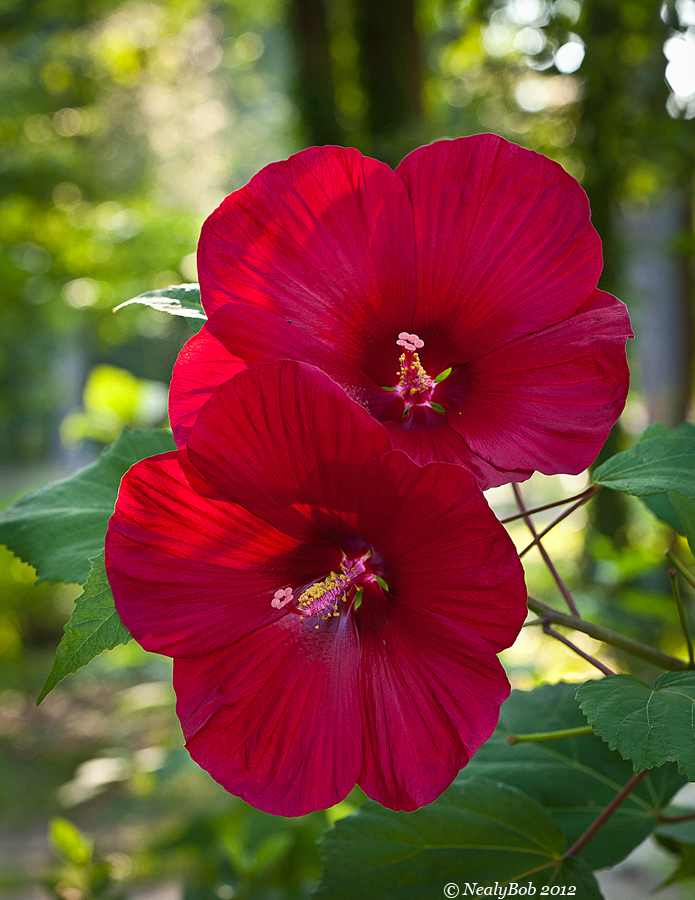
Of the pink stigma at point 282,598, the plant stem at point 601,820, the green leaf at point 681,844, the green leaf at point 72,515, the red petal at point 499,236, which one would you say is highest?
the red petal at point 499,236

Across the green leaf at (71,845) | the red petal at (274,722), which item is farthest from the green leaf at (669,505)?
the green leaf at (71,845)

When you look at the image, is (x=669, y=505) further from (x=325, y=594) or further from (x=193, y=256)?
(x=193, y=256)

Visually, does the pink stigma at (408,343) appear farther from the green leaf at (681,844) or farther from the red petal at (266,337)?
the green leaf at (681,844)

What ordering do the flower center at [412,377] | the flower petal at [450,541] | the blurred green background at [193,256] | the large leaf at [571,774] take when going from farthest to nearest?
the blurred green background at [193,256] < the large leaf at [571,774] < the flower center at [412,377] < the flower petal at [450,541]

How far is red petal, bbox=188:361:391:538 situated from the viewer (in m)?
0.43

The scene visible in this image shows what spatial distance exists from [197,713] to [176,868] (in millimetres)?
3573

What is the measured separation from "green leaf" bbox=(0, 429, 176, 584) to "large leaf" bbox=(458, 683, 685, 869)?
49 cm

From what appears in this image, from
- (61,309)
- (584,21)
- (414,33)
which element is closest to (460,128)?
(414,33)

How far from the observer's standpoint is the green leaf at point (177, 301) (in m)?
0.61

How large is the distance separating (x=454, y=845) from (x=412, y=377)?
511 mm

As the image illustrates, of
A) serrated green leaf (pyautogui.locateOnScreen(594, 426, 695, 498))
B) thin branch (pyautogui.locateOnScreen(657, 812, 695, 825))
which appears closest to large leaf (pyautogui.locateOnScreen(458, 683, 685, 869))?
thin branch (pyautogui.locateOnScreen(657, 812, 695, 825))

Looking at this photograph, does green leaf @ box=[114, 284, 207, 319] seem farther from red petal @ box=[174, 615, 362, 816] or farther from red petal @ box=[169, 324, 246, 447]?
red petal @ box=[174, 615, 362, 816]

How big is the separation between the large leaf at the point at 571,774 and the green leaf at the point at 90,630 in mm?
503

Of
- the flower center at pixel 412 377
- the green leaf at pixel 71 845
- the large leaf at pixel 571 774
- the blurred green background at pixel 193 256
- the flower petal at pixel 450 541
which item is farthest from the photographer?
the blurred green background at pixel 193 256
